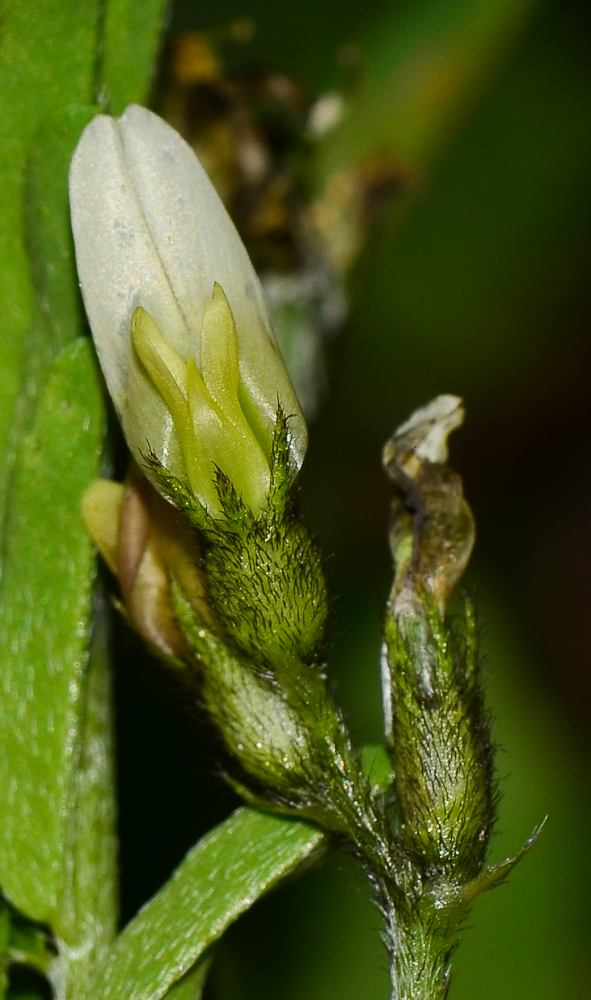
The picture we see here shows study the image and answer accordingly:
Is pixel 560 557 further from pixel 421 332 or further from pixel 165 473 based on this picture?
pixel 165 473

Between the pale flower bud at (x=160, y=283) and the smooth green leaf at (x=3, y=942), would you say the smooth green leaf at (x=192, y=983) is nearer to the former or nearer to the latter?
the smooth green leaf at (x=3, y=942)

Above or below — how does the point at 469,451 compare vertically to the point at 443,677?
above

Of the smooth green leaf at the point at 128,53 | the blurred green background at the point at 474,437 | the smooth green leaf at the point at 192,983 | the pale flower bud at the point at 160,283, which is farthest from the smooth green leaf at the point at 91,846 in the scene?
the blurred green background at the point at 474,437

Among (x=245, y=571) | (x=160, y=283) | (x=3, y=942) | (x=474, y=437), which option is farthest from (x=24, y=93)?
(x=474, y=437)

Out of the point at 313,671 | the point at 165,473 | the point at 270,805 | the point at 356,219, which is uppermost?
the point at 356,219

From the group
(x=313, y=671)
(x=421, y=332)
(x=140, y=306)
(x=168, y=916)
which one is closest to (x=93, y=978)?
(x=168, y=916)

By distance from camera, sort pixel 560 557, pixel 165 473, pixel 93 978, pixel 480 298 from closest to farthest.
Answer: pixel 165 473
pixel 93 978
pixel 560 557
pixel 480 298

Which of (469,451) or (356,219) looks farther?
(469,451)
